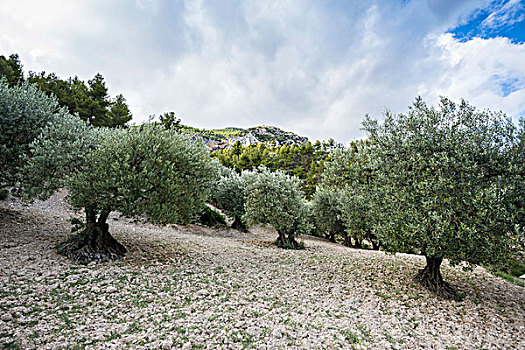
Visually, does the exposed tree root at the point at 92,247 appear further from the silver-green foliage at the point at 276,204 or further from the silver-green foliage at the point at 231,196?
the silver-green foliage at the point at 231,196

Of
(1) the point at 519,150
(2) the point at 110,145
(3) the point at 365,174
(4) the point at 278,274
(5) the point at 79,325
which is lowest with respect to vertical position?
(5) the point at 79,325

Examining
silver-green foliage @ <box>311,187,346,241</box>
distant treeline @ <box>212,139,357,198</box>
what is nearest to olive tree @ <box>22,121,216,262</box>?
silver-green foliage @ <box>311,187,346,241</box>

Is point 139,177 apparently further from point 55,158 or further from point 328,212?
point 328,212

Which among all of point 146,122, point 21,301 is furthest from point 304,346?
point 146,122

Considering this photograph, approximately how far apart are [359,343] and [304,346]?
165 centimetres

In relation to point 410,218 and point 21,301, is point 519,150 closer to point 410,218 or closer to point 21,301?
point 410,218

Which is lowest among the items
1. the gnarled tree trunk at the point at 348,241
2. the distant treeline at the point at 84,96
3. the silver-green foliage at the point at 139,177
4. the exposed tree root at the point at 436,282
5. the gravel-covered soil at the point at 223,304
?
the gravel-covered soil at the point at 223,304

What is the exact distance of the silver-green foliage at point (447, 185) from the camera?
7891 millimetres

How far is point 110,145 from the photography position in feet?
34.5

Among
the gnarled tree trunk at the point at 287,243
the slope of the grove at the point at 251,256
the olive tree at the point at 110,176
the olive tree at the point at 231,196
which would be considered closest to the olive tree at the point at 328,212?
the gnarled tree trunk at the point at 287,243

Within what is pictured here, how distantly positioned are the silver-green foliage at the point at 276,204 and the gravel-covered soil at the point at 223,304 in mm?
5586

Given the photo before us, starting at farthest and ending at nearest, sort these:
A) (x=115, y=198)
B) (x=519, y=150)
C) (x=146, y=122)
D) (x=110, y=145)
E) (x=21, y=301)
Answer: (x=146, y=122), (x=110, y=145), (x=115, y=198), (x=519, y=150), (x=21, y=301)

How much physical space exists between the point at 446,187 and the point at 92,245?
46.5 feet

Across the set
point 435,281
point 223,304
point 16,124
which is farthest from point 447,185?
point 16,124
